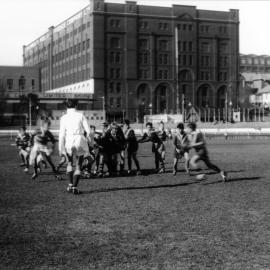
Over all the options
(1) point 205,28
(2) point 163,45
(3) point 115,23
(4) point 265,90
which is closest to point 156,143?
(3) point 115,23

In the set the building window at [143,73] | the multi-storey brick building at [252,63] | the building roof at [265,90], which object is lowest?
the building roof at [265,90]

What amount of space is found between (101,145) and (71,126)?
16.7ft

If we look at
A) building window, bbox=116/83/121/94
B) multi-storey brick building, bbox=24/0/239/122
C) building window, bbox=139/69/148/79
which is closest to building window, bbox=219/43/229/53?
multi-storey brick building, bbox=24/0/239/122

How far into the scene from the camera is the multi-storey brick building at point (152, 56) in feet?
317

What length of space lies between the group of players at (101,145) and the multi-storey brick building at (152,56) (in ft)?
251

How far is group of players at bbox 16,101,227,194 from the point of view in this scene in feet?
37.2

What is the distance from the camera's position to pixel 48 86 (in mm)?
123000

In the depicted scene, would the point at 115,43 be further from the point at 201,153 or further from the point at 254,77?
the point at 201,153

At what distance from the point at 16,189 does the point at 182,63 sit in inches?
3614

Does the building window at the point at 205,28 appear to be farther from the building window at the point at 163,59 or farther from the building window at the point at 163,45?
the building window at the point at 163,59

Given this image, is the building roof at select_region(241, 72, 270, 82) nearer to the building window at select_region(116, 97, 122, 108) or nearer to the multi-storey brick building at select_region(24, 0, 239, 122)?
the multi-storey brick building at select_region(24, 0, 239, 122)

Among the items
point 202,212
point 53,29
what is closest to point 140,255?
point 202,212

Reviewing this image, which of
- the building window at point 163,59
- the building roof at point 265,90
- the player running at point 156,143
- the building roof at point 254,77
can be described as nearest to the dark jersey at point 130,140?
the player running at point 156,143

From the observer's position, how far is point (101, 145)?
53.7ft
